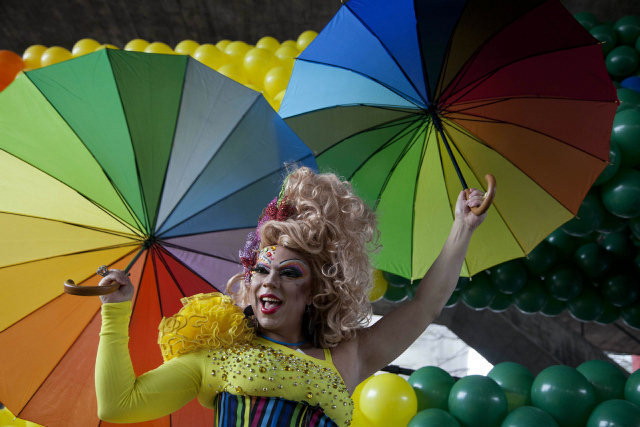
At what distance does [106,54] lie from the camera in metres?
1.93

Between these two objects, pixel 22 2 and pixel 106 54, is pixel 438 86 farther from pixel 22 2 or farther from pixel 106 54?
pixel 22 2

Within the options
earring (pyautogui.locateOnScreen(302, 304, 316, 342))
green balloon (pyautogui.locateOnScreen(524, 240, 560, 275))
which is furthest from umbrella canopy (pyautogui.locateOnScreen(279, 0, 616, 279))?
green balloon (pyautogui.locateOnScreen(524, 240, 560, 275))

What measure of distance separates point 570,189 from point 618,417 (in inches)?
42.0

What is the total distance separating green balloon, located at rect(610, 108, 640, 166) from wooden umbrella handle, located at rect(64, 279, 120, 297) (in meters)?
3.04

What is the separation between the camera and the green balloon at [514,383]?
122 inches

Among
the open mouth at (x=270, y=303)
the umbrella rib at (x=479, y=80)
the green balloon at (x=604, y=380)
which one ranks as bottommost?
the open mouth at (x=270, y=303)

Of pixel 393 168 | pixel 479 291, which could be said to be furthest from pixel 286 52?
pixel 393 168

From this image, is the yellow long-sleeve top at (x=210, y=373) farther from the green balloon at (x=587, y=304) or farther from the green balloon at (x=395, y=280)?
the green balloon at (x=587, y=304)

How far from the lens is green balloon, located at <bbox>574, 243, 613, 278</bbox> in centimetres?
458

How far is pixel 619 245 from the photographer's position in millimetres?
4805

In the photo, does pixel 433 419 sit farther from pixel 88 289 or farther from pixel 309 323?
pixel 88 289

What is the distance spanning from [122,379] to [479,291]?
355 cm

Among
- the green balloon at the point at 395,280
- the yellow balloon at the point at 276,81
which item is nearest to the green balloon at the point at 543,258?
the green balloon at the point at 395,280

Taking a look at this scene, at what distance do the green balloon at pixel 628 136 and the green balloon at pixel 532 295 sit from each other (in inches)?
51.3
